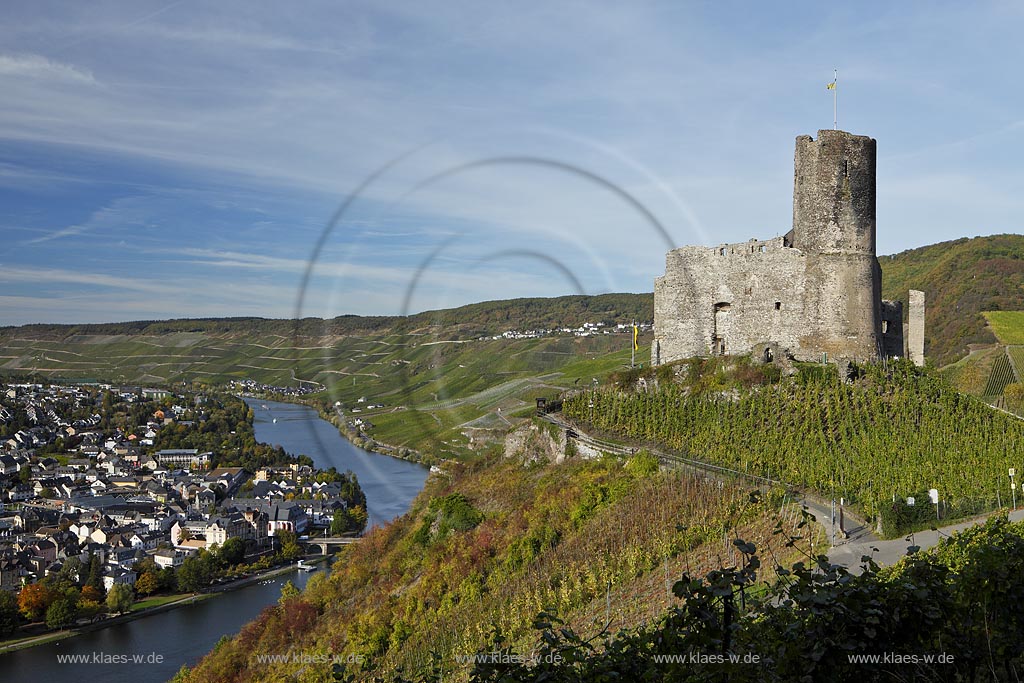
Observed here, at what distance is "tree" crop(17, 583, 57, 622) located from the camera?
42312 mm

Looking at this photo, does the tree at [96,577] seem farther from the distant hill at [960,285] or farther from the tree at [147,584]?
the distant hill at [960,285]

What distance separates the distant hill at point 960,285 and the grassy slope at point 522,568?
49.7 meters

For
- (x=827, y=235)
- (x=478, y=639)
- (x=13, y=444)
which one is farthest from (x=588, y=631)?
(x=13, y=444)

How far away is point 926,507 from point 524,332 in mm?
57087

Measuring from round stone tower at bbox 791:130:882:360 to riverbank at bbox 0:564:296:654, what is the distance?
122ft

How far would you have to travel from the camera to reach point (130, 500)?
74375mm

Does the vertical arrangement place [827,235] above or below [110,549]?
above

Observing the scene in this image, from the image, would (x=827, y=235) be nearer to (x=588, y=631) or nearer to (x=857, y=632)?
(x=588, y=631)

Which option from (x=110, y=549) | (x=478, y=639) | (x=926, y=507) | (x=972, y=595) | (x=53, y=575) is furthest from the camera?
(x=110, y=549)

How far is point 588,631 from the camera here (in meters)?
11.0

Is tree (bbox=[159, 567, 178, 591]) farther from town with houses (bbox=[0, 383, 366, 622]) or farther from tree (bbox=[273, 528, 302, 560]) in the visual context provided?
tree (bbox=[273, 528, 302, 560])

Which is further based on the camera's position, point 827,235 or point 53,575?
point 53,575

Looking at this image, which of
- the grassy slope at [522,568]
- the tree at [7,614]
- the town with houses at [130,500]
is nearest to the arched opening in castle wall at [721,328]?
the grassy slope at [522,568]

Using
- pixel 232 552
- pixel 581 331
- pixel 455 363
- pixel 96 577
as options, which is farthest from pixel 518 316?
pixel 96 577
